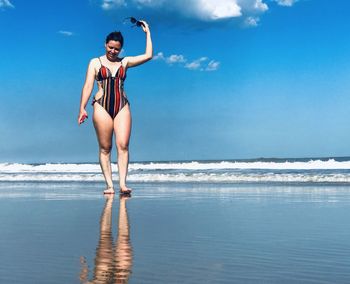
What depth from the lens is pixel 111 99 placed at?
7.25 metres

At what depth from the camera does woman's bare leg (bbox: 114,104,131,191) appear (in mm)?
7230

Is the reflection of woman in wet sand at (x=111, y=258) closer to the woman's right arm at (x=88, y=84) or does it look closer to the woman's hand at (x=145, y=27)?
the woman's right arm at (x=88, y=84)

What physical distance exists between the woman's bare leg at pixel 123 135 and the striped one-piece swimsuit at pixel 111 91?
0.09 m

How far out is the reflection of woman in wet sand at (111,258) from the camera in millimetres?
2207

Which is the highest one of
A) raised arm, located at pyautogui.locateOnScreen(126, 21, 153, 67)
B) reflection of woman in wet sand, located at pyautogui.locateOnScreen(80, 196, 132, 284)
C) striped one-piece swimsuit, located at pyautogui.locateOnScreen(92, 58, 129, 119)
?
raised arm, located at pyautogui.locateOnScreen(126, 21, 153, 67)

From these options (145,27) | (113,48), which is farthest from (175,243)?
(145,27)

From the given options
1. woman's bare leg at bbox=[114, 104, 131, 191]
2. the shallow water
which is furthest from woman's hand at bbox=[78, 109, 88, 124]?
the shallow water

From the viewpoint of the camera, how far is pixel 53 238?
3.39 m

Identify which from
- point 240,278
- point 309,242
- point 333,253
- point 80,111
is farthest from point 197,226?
point 80,111

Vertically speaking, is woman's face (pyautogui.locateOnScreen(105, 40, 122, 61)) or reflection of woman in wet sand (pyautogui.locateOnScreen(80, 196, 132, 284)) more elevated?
woman's face (pyautogui.locateOnScreen(105, 40, 122, 61))

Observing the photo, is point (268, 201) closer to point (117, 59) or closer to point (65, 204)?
point (65, 204)

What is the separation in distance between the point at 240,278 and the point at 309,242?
112 centimetres

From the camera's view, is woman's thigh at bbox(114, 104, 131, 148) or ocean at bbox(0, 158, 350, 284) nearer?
ocean at bbox(0, 158, 350, 284)

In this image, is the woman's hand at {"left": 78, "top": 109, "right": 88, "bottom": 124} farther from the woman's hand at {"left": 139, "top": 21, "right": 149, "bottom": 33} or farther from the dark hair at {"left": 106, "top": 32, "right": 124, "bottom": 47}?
the woman's hand at {"left": 139, "top": 21, "right": 149, "bottom": 33}
